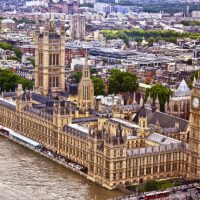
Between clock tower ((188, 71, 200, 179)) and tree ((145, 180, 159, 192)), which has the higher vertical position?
clock tower ((188, 71, 200, 179))

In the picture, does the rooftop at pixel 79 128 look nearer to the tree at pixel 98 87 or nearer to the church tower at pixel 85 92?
the church tower at pixel 85 92

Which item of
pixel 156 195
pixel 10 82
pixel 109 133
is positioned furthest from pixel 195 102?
pixel 10 82

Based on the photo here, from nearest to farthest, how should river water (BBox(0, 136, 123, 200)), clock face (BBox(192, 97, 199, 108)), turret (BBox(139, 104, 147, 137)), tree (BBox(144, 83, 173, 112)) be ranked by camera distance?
river water (BBox(0, 136, 123, 200)) < clock face (BBox(192, 97, 199, 108)) < turret (BBox(139, 104, 147, 137)) < tree (BBox(144, 83, 173, 112))

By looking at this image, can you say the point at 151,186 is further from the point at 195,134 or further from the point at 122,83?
the point at 122,83

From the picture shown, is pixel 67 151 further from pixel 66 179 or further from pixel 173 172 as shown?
pixel 173 172

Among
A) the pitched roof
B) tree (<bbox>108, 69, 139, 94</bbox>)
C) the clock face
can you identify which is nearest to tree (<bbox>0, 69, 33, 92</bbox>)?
tree (<bbox>108, 69, 139, 94</bbox>)

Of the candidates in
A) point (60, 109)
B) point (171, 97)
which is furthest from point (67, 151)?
point (171, 97)

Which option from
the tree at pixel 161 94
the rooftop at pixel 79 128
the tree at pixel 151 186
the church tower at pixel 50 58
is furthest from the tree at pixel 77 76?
the tree at pixel 151 186

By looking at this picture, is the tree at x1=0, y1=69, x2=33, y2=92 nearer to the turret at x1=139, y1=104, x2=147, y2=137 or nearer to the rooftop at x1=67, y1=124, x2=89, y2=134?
the rooftop at x1=67, y1=124, x2=89, y2=134

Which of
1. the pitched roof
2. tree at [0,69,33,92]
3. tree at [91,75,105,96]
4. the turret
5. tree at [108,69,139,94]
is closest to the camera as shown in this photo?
the turret
